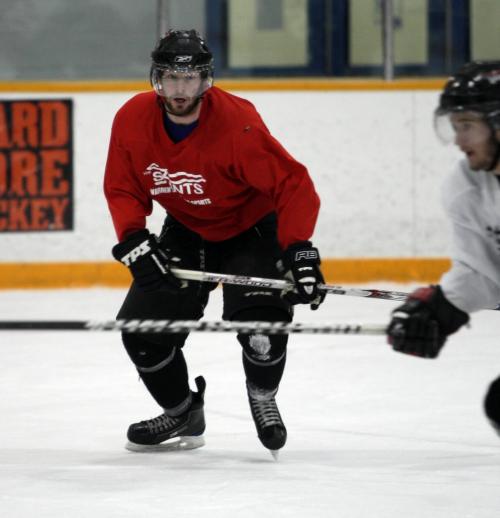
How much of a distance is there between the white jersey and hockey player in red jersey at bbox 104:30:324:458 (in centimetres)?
75

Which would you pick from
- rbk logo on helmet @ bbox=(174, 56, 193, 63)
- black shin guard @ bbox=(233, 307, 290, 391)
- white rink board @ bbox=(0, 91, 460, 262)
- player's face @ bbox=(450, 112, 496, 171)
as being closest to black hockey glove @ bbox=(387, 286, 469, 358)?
player's face @ bbox=(450, 112, 496, 171)

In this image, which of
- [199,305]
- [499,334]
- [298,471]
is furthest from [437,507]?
[499,334]

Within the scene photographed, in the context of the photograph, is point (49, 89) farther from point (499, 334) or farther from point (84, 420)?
point (84, 420)

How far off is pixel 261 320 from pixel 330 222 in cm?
346

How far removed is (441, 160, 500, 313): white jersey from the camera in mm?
2340

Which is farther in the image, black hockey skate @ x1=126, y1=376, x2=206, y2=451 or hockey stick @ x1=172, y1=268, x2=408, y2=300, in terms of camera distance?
black hockey skate @ x1=126, y1=376, x2=206, y2=451

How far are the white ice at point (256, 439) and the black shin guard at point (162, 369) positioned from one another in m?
0.14

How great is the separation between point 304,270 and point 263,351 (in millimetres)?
250

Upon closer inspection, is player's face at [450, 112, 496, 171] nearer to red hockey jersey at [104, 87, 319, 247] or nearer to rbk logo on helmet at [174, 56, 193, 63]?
red hockey jersey at [104, 87, 319, 247]

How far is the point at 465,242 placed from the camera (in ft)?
7.79

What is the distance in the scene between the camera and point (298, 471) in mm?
3023

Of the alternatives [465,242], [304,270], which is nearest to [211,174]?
[304,270]

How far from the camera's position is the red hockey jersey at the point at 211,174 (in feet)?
10.3

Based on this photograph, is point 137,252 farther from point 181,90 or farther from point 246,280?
point 181,90
